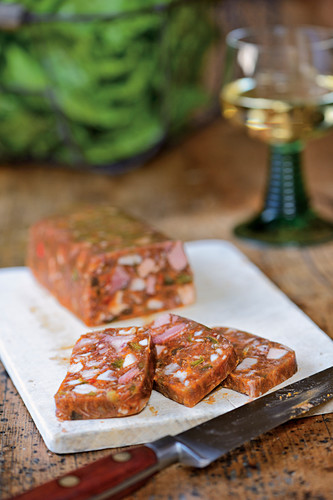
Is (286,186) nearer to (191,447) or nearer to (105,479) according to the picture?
(191,447)

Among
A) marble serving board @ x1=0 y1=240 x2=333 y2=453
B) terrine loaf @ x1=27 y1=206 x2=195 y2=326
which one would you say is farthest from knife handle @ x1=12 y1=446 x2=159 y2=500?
terrine loaf @ x1=27 y1=206 x2=195 y2=326

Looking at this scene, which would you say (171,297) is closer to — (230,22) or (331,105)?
(331,105)

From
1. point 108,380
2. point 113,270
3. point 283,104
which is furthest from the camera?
point 283,104

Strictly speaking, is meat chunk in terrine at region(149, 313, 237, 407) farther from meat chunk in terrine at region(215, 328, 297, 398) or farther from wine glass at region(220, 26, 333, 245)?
wine glass at region(220, 26, 333, 245)

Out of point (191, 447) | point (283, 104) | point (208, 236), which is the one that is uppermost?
point (283, 104)

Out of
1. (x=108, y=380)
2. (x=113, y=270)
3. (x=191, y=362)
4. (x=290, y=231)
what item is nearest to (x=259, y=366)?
(x=191, y=362)

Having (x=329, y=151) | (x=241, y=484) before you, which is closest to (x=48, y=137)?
(x=329, y=151)
